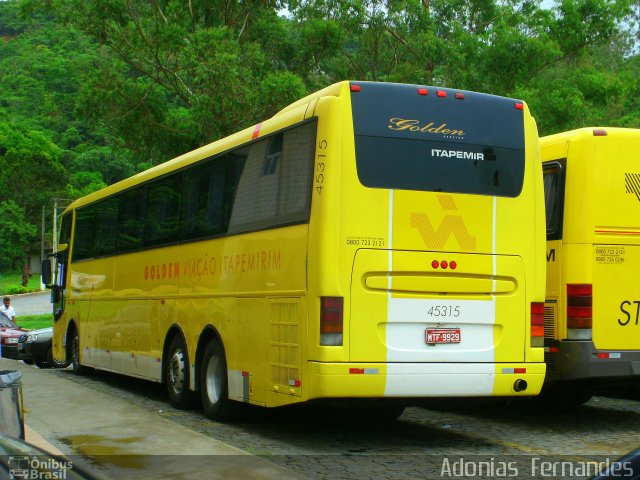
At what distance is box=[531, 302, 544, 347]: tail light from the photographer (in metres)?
10.3

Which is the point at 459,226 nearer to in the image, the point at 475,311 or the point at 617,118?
the point at 475,311

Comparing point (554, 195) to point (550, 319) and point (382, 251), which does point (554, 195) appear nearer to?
point (550, 319)

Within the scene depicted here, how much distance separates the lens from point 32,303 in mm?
76125

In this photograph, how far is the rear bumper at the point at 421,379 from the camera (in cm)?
937

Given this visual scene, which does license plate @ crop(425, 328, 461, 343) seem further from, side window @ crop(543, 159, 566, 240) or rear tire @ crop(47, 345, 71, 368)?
rear tire @ crop(47, 345, 71, 368)

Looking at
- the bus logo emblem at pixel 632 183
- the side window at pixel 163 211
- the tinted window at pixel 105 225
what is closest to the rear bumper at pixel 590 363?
the bus logo emblem at pixel 632 183

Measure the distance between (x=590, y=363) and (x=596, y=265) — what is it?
1.11 meters

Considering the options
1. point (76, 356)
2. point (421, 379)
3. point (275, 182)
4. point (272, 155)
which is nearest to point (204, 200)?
point (272, 155)

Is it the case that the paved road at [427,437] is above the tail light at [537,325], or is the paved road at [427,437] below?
below

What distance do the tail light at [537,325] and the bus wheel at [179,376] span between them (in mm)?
4720

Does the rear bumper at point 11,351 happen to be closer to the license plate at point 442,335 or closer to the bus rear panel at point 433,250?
the bus rear panel at point 433,250

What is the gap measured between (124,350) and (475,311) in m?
7.66

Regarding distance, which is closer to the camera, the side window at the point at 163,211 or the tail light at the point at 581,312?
the tail light at the point at 581,312

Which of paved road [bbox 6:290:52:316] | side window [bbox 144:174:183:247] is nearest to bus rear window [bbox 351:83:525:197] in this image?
side window [bbox 144:174:183:247]
